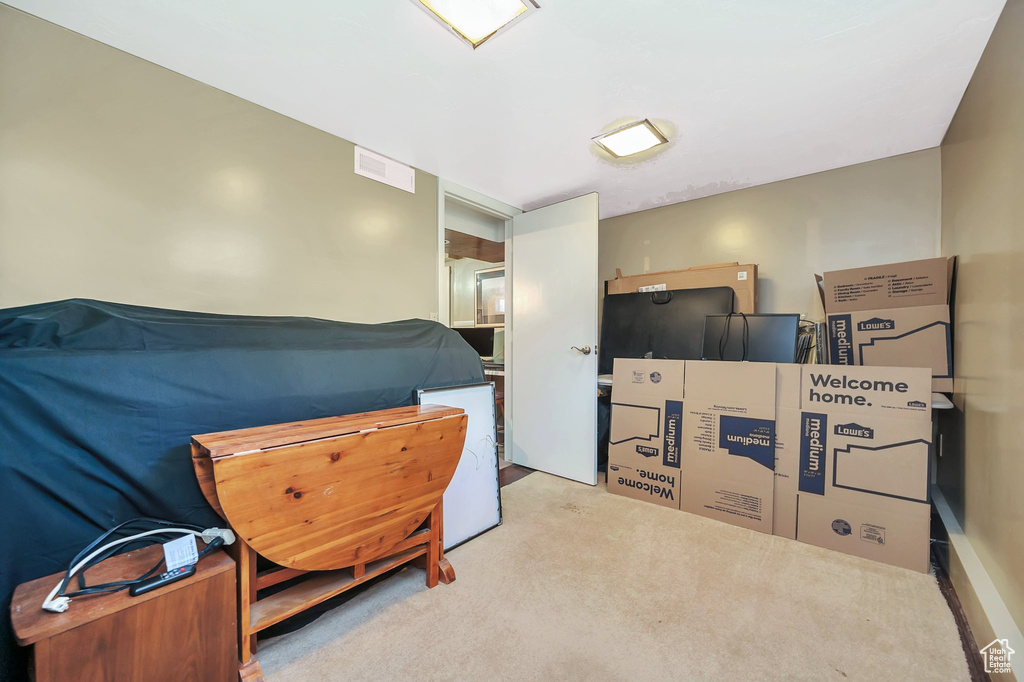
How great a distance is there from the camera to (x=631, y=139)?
2174 millimetres

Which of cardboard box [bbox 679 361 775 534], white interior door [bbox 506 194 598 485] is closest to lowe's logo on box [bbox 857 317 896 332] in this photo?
cardboard box [bbox 679 361 775 534]

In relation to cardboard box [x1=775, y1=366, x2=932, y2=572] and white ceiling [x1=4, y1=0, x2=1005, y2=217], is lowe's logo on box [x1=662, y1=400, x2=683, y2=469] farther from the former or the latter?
white ceiling [x1=4, y1=0, x2=1005, y2=217]

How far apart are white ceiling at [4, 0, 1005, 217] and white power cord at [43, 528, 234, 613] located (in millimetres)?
1729

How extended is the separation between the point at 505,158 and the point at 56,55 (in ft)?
6.38

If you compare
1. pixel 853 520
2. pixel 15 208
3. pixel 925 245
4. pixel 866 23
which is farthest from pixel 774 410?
Result: pixel 15 208

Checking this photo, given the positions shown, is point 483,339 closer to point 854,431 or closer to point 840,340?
point 840,340

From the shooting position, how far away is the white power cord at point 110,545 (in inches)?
33.4

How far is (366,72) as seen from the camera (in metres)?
1.64

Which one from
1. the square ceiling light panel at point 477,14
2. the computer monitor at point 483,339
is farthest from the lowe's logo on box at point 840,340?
the computer monitor at point 483,339

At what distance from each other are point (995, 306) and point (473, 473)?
Result: 224 centimetres

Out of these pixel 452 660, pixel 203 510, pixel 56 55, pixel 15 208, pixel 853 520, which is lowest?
pixel 452 660

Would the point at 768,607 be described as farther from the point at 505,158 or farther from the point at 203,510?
the point at 505,158

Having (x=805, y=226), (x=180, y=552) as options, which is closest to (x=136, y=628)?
(x=180, y=552)

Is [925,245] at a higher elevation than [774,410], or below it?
higher
